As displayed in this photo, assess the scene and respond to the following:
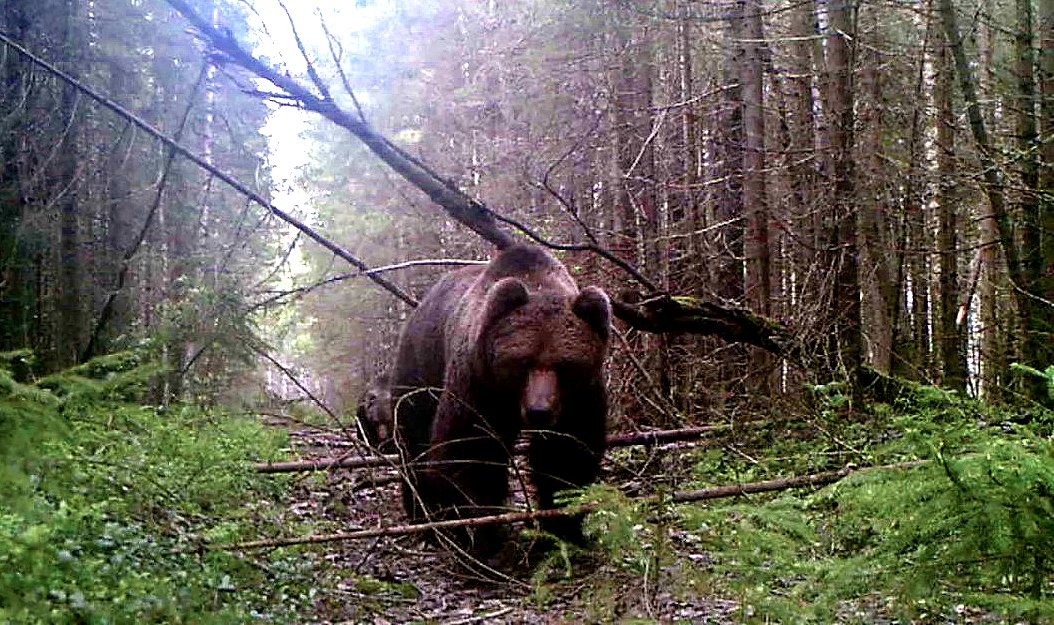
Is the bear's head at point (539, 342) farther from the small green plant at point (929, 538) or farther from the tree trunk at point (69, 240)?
the tree trunk at point (69, 240)

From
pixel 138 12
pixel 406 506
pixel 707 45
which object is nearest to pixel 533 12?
pixel 707 45

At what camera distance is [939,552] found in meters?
3.26

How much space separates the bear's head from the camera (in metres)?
6.54

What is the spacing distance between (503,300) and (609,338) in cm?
86

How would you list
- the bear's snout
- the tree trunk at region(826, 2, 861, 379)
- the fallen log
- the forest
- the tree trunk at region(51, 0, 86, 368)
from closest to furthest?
the forest < the bear's snout < the fallen log < the tree trunk at region(826, 2, 861, 379) < the tree trunk at region(51, 0, 86, 368)

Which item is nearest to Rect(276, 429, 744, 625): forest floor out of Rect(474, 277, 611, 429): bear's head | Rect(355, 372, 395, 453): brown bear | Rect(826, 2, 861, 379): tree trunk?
Rect(474, 277, 611, 429): bear's head

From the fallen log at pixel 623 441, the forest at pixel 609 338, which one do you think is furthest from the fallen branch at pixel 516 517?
the fallen log at pixel 623 441

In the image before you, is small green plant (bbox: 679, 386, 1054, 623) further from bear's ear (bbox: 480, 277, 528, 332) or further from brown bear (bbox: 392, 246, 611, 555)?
bear's ear (bbox: 480, 277, 528, 332)

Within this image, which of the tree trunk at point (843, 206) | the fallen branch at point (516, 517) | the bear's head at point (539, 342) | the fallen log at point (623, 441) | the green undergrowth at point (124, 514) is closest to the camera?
the green undergrowth at point (124, 514)

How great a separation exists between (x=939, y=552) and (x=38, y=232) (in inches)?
567

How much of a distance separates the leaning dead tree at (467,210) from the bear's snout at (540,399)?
277 centimetres

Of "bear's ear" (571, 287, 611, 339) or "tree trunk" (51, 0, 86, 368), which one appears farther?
"tree trunk" (51, 0, 86, 368)

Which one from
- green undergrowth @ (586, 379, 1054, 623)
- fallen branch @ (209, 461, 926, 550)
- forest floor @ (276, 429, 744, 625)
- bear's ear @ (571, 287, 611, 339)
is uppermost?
bear's ear @ (571, 287, 611, 339)

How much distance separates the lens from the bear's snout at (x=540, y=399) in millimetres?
6258
